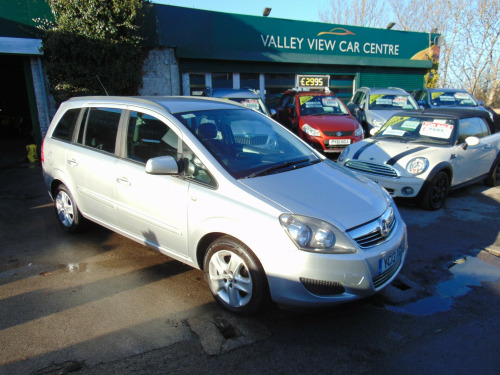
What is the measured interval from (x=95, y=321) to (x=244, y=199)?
5.24 feet

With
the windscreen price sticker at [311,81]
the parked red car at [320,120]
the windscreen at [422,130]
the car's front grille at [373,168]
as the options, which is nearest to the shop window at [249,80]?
the windscreen price sticker at [311,81]

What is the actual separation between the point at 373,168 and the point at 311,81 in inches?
311

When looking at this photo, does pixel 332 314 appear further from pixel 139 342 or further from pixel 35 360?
pixel 35 360

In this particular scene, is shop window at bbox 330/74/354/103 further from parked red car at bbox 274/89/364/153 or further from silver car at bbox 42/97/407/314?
silver car at bbox 42/97/407/314

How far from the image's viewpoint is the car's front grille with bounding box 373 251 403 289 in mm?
2947

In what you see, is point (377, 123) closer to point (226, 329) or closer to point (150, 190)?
point (150, 190)

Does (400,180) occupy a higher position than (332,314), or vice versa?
(400,180)

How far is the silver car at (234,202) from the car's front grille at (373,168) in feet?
7.77

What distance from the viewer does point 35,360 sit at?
2.63 m

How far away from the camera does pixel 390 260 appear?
3078 mm

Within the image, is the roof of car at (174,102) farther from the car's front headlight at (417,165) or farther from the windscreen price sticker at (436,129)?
the windscreen price sticker at (436,129)

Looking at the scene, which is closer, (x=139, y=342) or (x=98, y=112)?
(x=139, y=342)

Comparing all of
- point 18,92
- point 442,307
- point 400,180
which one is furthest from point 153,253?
point 18,92

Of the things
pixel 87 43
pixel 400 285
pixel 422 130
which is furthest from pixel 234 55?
pixel 400 285
